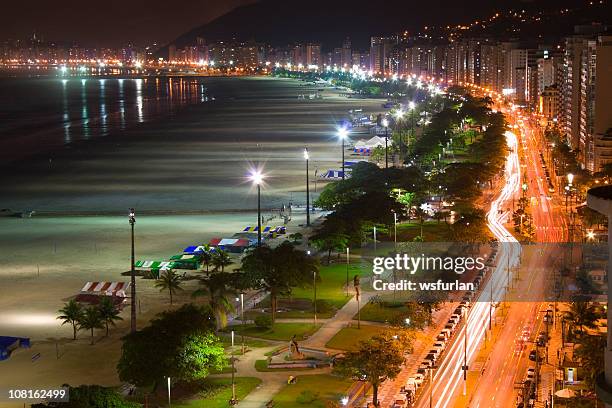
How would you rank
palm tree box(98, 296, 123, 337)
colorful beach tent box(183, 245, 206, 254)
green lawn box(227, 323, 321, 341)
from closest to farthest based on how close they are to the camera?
green lawn box(227, 323, 321, 341) → palm tree box(98, 296, 123, 337) → colorful beach tent box(183, 245, 206, 254)

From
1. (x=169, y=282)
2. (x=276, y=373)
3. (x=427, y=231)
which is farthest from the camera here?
(x=427, y=231)

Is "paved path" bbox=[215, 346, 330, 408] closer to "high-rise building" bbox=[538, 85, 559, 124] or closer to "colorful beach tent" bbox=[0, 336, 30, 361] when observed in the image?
"colorful beach tent" bbox=[0, 336, 30, 361]

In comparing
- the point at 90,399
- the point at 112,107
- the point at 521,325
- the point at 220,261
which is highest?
the point at 90,399

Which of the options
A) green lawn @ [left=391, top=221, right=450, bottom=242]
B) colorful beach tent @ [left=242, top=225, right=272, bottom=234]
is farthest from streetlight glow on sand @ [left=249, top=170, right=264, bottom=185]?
green lawn @ [left=391, top=221, right=450, bottom=242]

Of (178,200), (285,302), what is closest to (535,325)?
(285,302)

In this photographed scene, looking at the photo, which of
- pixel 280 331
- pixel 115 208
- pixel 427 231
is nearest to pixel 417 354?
pixel 280 331

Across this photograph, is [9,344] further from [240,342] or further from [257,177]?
[257,177]

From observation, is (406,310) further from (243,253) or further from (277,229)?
(277,229)
